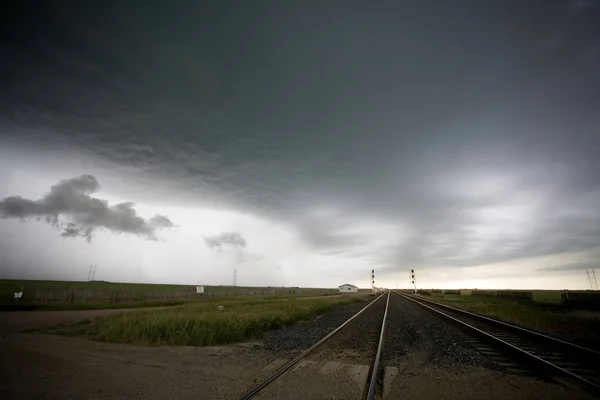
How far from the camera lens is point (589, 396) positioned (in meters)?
6.39

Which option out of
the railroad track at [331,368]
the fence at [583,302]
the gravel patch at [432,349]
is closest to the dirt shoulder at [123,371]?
the railroad track at [331,368]

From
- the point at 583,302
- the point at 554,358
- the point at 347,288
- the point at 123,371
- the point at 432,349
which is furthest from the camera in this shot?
the point at 347,288

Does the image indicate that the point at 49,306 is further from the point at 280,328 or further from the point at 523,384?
the point at 523,384

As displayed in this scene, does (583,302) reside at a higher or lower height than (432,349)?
higher

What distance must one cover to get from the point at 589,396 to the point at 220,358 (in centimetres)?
979

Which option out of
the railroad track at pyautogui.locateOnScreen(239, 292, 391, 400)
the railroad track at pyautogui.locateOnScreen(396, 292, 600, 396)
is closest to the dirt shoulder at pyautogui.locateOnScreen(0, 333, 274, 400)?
the railroad track at pyautogui.locateOnScreen(239, 292, 391, 400)

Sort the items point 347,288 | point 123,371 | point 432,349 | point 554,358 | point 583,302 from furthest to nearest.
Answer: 1. point 347,288
2. point 583,302
3. point 432,349
4. point 554,358
5. point 123,371

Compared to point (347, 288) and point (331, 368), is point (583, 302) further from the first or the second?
point (347, 288)

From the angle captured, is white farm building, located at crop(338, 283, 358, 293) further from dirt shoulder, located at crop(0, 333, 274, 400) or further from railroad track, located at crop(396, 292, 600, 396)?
dirt shoulder, located at crop(0, 333, 274, 400)

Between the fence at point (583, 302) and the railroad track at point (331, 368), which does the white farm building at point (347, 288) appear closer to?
the fence at point (583, 302)

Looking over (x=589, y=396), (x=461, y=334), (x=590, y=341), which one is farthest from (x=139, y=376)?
(x=590, y=341)

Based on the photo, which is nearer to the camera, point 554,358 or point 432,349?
point 554,358

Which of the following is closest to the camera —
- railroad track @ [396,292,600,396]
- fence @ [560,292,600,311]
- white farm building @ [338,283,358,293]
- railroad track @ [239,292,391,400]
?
railroad track @ [239,292,391,400]

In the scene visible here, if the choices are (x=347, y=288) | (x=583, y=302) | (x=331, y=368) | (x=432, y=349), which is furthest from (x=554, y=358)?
(x=347, y=288)
